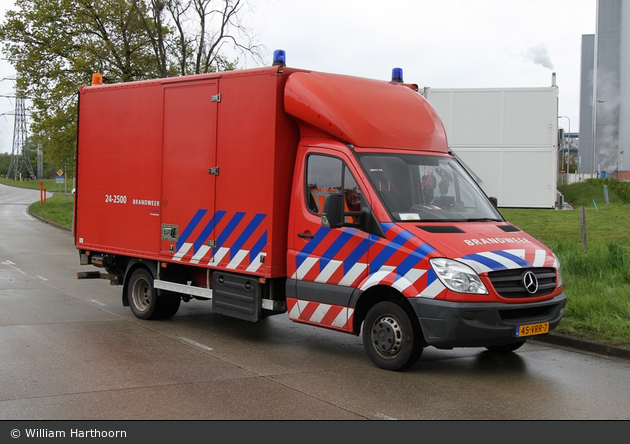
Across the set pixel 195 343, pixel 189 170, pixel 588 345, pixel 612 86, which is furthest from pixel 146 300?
pixel 612 86

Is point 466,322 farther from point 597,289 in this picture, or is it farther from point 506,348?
point 597,289

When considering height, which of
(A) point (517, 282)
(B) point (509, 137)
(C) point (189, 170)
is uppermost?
(B) point (509, 137)

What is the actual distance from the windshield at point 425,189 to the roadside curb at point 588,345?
1944 millimetres

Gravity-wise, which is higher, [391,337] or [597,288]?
[597,288]

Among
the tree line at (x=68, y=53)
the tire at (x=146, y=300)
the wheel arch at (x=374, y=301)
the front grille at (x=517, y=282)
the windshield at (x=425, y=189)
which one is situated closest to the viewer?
the front grille at (x=517, y=282)

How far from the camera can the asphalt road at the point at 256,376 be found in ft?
18.7

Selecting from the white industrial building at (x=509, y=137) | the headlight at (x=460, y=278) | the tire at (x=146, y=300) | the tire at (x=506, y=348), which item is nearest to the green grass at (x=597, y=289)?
the tire at (x=506, y=348)

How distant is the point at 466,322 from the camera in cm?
657

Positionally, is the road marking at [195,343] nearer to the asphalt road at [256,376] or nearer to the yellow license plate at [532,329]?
the asphalt road at [256,376]

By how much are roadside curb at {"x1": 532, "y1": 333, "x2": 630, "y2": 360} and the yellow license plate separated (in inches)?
61.5

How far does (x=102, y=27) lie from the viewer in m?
28.0

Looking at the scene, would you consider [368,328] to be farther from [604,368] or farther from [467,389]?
[604,368]

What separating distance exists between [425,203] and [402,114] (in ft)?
3.93

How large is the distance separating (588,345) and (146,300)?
6023 mm
